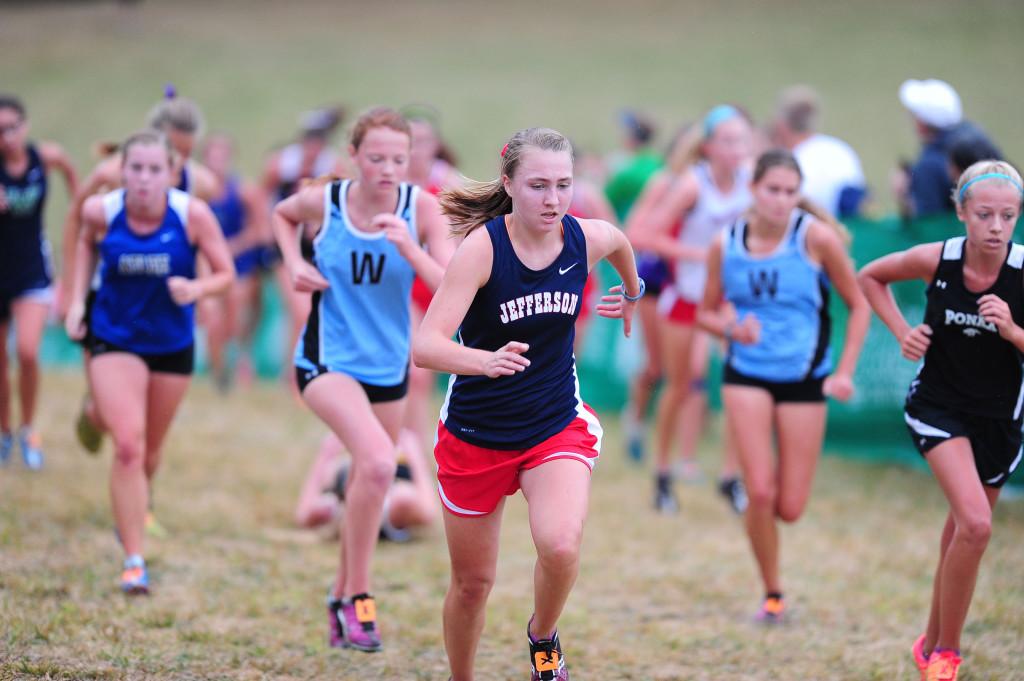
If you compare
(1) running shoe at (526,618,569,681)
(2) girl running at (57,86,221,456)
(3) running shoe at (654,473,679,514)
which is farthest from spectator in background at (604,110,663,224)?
(1) running shoe at (526,618,569,681)

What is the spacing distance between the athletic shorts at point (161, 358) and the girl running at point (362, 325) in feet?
3.04

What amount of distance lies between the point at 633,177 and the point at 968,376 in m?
6.16

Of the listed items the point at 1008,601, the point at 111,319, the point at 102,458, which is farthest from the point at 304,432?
the point at 1008,601

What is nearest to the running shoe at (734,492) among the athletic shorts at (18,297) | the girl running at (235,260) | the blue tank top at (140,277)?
the blue tank top at (140,277)

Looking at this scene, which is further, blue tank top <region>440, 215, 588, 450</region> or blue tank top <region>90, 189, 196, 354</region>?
blue tank top <region>90, 189, 196, 354</region>

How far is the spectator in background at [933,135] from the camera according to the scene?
790cm

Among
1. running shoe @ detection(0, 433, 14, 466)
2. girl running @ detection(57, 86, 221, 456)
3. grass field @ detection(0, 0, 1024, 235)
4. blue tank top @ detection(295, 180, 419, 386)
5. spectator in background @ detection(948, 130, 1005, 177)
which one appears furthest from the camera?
grass field @ detection(0, 0, 1024, 235)

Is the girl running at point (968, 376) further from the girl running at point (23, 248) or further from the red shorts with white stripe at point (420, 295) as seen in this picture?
the girl running at point (23, 248)

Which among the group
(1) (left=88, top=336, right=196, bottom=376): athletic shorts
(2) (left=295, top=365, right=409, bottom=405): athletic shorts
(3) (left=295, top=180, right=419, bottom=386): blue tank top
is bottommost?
(2) (left=295, top=365, right=409, bottom=405): athletic shorts

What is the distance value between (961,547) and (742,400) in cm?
154

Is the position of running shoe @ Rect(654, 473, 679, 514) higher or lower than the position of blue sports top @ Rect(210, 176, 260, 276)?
lower

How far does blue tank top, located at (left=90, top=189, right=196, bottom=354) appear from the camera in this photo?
5.70 m

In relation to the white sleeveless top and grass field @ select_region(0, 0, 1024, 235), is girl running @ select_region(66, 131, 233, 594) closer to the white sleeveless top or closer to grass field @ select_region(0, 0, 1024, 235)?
the white sleeveless top

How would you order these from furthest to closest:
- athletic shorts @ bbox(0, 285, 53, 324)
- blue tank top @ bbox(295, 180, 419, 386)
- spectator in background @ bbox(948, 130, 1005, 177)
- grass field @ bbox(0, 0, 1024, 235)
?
grass field @ bbox(0, 0, 1024, 235)
athletic shorts @ bbox(0, 285, 53, 324)
spectator in background @ bbox(948, 130, 1005, 177)
blue tank top @ bbox(295, 180, 419, 386)
